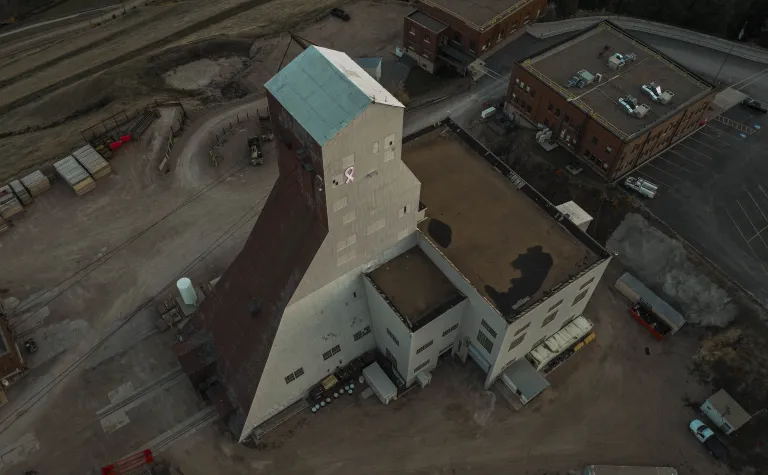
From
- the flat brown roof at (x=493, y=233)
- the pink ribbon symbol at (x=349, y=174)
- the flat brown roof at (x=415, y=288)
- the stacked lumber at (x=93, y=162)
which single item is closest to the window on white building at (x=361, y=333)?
the flat brown roof at (x=415, y=288)

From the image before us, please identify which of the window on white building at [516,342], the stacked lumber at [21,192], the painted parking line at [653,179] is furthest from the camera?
the painted parking line at [653,179]

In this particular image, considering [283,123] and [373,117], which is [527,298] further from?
[283,123]

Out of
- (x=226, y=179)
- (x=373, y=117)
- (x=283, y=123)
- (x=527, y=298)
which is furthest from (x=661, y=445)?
(x=226, y=179)

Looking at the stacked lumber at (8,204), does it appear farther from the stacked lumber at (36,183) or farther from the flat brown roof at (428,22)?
the flat brown roof at (428,22)

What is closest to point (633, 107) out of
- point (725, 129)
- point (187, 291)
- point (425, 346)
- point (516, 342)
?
point (725, 129)

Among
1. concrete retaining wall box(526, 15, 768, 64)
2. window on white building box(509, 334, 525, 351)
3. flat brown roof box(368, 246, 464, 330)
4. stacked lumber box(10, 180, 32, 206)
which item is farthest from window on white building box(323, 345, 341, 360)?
concrete retaining wall box(526, 15, 768, 64)

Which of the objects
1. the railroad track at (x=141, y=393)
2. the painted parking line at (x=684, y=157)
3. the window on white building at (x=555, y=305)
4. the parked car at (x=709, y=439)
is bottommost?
the railroad track at (x=141, y=393)
